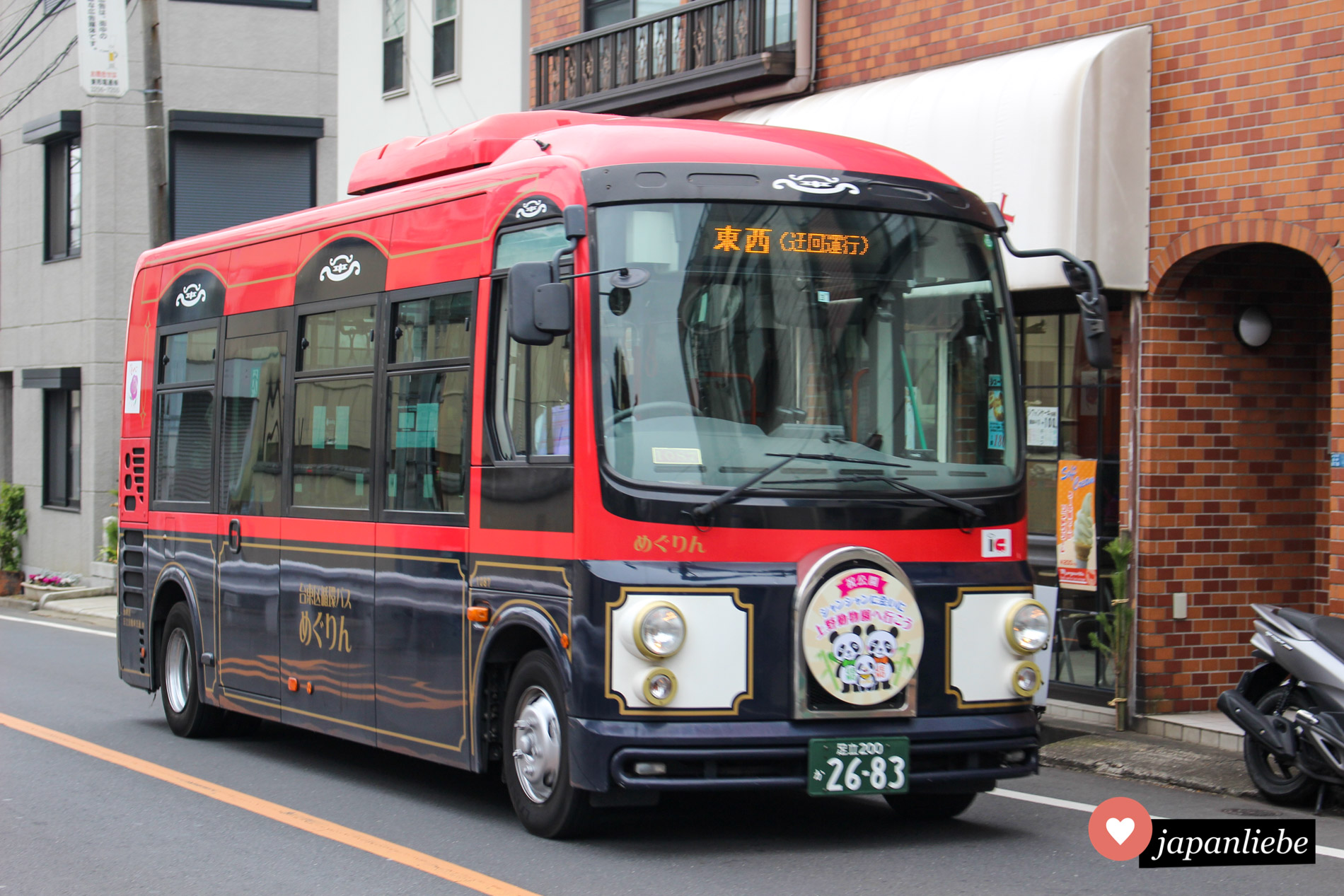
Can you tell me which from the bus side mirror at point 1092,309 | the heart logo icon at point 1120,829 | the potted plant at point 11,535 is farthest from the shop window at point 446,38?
the heart logo icon at point 1120,829

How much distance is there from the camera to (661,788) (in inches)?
274

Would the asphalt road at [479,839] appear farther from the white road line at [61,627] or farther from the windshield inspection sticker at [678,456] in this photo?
the white road line at [61,627]

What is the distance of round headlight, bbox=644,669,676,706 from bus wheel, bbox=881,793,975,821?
165 cm

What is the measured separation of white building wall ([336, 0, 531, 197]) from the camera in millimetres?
19312

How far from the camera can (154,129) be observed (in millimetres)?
18500

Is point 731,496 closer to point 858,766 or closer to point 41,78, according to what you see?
point 858,766

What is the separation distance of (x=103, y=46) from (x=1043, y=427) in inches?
503

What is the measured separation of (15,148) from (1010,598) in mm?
25789

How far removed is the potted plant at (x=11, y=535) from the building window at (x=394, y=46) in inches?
423

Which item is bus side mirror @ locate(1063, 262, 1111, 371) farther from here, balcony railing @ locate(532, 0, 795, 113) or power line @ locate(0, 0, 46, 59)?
power line @ locate(0, 0, 46, 59)

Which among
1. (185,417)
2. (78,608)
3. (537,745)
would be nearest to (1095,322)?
(537,745)

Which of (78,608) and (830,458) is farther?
(78,608)

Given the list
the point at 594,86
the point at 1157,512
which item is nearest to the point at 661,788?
the point at 1157,512

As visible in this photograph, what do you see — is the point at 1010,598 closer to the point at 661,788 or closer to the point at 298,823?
the point at 661,788
